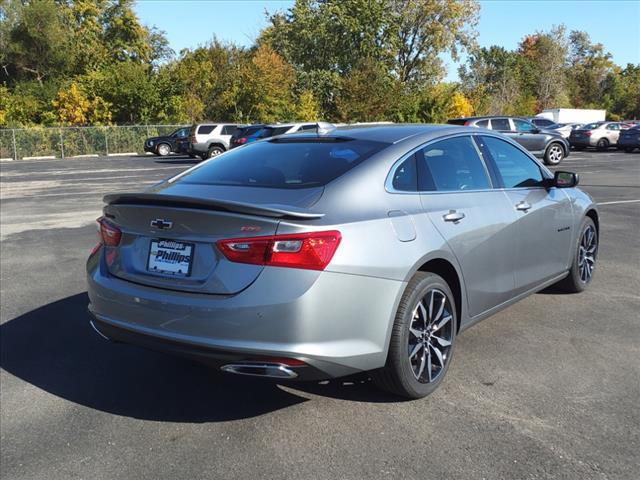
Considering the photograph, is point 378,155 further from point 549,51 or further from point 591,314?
point 549,51

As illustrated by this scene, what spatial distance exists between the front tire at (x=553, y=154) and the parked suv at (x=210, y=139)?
13.3 metres

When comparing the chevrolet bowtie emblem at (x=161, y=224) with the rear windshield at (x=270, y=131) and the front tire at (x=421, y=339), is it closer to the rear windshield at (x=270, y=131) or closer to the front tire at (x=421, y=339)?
the front tire at (x=421, y=339)

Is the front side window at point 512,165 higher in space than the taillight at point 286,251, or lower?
higher

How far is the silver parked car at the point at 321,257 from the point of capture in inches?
115

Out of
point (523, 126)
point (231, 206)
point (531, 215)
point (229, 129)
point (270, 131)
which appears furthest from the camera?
point (229, 129)

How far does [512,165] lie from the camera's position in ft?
15.6

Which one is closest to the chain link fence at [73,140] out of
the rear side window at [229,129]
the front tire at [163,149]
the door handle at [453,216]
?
the front tire at [163,149]

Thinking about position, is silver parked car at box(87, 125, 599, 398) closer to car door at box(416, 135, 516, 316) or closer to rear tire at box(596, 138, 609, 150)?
car door at box(416, 135, 516, 316)

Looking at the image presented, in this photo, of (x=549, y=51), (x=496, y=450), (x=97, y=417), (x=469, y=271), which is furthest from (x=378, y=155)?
(x=549, y=51)

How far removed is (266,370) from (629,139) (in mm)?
32255

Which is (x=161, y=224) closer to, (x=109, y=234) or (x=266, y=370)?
(x=109, y=234)

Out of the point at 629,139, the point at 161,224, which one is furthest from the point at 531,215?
the point at 629,139

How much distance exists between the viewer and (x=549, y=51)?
7200 centimetres

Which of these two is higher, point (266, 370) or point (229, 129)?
point (229, 129)
